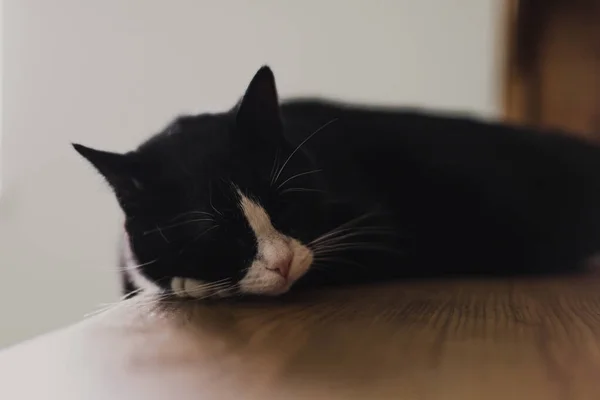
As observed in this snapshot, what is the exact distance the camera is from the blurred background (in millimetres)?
1782

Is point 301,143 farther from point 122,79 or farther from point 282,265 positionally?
point 122,79

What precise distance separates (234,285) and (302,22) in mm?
1230

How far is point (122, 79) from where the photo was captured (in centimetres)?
182

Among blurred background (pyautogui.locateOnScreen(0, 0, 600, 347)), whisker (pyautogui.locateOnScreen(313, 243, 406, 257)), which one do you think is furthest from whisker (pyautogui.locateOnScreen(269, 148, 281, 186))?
blurred background (pyautogui.locateOnScreen(0, 0, 600, 347))

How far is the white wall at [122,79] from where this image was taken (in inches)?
70.3

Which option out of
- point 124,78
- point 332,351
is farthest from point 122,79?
point 332,351

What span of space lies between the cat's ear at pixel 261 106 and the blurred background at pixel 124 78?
0.96 m

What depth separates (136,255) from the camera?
0.80 metres

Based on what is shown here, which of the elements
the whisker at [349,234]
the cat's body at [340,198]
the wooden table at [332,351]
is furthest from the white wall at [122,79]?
the wooden table at [332,351]

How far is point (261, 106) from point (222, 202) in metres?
0.16

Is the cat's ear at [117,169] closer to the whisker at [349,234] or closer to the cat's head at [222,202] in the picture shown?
the cat's head at [222,202]

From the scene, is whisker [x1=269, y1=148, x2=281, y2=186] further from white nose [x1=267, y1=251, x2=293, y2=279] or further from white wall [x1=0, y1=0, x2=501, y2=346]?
white wall [x1=0, y1=0, x2=501, y2=346]

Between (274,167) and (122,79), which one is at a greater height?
(122,79)

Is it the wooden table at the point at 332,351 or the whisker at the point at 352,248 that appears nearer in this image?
the wooden table at the point at 332,351
